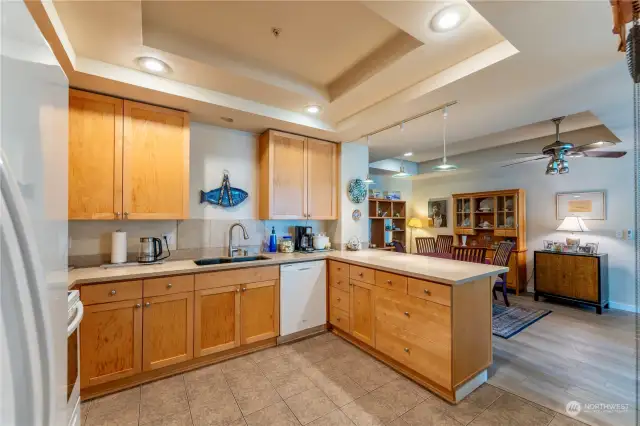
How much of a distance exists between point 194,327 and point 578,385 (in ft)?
10.4

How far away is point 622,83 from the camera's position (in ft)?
6.56

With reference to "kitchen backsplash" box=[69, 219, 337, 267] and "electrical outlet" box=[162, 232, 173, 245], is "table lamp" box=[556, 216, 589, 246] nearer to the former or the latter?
"kitchen backsplash" box=[69, 219, 337, 267]

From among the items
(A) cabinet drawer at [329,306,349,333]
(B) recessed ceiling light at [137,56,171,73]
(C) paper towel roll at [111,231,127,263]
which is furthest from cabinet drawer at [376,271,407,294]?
(B) recessed ceiling light at [137,56,171,73]

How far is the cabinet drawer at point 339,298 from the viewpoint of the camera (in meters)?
2.88

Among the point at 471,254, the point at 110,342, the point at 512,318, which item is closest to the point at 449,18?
the point at 110,342

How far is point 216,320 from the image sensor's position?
243 centimetres

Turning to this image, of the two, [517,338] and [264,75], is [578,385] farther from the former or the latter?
[264,75]

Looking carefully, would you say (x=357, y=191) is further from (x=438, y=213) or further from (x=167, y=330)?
(x=438, y=213)

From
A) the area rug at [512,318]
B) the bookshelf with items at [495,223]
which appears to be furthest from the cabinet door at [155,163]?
the bookshelf with items at [495,223]

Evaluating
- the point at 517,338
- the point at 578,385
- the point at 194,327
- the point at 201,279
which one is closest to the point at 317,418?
the point at 194,327

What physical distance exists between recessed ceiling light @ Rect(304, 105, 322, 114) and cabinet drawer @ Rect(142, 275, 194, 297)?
1.94m

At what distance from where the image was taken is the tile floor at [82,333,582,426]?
1.77 m

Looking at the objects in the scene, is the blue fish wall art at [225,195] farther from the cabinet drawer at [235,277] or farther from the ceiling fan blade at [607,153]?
the ceiling fan blade at [607,153]

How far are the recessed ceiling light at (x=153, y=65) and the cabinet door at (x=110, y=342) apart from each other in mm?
1771
